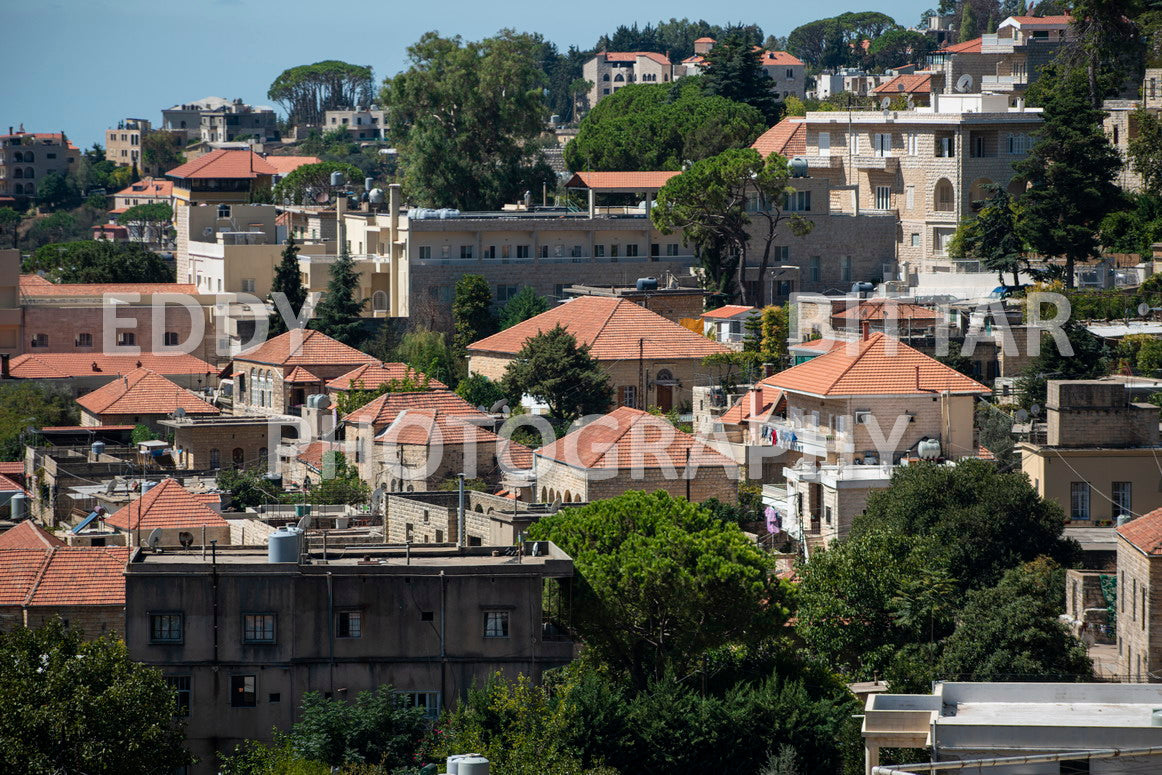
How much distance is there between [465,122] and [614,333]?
801 inches

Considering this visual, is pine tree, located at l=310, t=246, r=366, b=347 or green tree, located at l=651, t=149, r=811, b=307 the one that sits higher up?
green tree, located at l=651, t=149, r=811, b=307

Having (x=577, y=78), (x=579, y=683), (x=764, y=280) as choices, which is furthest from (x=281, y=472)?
(x=577, y=78)

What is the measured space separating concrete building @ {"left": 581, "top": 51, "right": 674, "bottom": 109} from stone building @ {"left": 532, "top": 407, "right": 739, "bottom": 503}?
429ft

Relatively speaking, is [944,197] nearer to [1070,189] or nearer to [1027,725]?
[1070,189]

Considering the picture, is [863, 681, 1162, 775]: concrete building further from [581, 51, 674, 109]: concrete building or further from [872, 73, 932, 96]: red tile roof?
[581, 51, 674, 109]: concrete building

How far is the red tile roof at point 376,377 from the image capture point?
62.0 meters

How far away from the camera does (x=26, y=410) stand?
68.6 metres

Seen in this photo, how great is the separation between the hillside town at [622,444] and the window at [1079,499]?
0.74ft

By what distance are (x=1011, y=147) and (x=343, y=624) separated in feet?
157

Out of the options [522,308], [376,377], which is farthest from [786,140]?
[376,377]

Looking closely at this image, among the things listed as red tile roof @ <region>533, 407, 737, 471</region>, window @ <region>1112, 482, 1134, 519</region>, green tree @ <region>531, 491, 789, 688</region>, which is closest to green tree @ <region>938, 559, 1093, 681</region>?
green tree @ <region>531, 491, 789, 688</region>

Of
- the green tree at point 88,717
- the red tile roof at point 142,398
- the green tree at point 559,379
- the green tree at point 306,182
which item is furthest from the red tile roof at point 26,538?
Answer: the green tree at point 306,182

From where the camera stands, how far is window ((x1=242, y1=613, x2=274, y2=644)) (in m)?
32.1

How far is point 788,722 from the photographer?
106 feet
